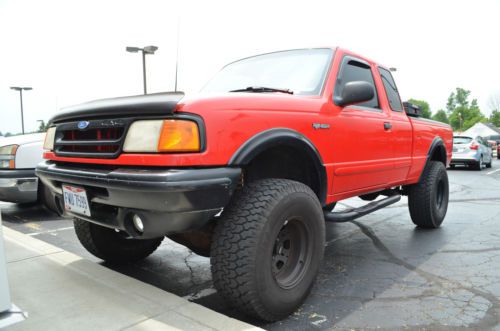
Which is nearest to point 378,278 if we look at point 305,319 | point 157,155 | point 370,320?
point 370,320

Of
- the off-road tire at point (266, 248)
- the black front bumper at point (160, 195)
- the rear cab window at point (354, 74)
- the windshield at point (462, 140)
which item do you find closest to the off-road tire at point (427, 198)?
the rear cab window at point (354, 74)

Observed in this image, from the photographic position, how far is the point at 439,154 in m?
5.24

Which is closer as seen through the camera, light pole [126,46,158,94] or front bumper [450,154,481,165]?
light pole [126,46,158,94]

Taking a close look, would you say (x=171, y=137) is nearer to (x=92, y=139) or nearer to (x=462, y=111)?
(x=92, y=139)

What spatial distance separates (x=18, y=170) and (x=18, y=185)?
0.20 m

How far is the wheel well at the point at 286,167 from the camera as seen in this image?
2.72 meters

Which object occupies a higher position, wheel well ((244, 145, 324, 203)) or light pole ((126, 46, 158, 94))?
light pole ((126, 46, 158, 94))

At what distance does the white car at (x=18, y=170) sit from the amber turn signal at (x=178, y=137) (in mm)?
4091

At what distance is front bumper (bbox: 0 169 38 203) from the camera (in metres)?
5.29

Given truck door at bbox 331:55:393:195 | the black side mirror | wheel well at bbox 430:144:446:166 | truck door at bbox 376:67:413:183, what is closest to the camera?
truck door at bbox 331:55:393:195

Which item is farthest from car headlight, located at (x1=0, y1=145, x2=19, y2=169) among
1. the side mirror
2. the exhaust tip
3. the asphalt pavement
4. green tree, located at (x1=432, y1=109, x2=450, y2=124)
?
green tree, located at (x1=432, y1=109, x2=450, y2=124)

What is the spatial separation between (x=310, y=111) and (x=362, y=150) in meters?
0.80

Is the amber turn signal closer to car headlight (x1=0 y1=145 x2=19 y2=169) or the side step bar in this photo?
the side step bar

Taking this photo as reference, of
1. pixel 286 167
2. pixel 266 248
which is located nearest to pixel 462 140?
pixel 286 167
